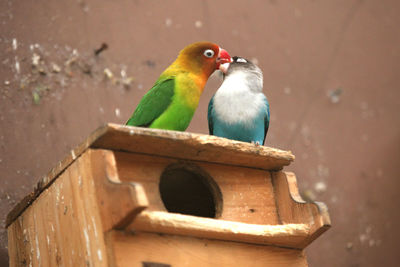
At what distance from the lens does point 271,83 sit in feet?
10.7

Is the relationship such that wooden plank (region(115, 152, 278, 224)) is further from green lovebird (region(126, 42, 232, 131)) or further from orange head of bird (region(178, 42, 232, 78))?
orange head of bird (region(178, 42, 232, 78))

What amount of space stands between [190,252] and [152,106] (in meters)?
0.71

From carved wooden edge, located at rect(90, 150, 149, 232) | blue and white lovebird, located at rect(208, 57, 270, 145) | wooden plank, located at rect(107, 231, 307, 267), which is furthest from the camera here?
blue and white lovebird, located at rect(208, 57, 270, 145)

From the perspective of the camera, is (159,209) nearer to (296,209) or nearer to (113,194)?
(113,194)

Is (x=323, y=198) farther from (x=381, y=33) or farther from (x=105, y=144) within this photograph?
(x=105, y=144)

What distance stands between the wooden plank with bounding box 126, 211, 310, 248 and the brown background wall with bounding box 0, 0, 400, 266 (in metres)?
0.95

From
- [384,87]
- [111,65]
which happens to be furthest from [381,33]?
[111,65]

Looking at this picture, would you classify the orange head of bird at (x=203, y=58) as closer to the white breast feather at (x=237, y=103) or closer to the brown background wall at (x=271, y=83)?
the white breast feather at (x=237, y=103)

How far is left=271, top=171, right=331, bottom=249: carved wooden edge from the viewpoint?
1880 millimetres

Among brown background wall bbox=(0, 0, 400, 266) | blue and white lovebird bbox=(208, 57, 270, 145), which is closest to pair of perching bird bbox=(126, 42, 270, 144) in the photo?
blue and white lovebird bbox=(208, 57, 270, 145)

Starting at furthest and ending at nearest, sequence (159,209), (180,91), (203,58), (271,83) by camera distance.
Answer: (271,83) < (203,58) < (180,91) < (159,209)

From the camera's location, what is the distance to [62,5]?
9.15 ft

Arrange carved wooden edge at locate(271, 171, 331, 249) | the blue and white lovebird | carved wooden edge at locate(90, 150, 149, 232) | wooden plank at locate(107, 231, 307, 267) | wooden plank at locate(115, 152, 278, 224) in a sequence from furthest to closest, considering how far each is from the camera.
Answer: the blue and white lovebird → carved wooden edge at locate(271, 171, 331, 249) → wooden plank at locate(115, 152, 278, 224) → wooden plank at locate(107, 231, 307, 267) → carved wooden edge at locate(90, 150, 149, 232)

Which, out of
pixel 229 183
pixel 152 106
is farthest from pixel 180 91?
pixel 229 183
